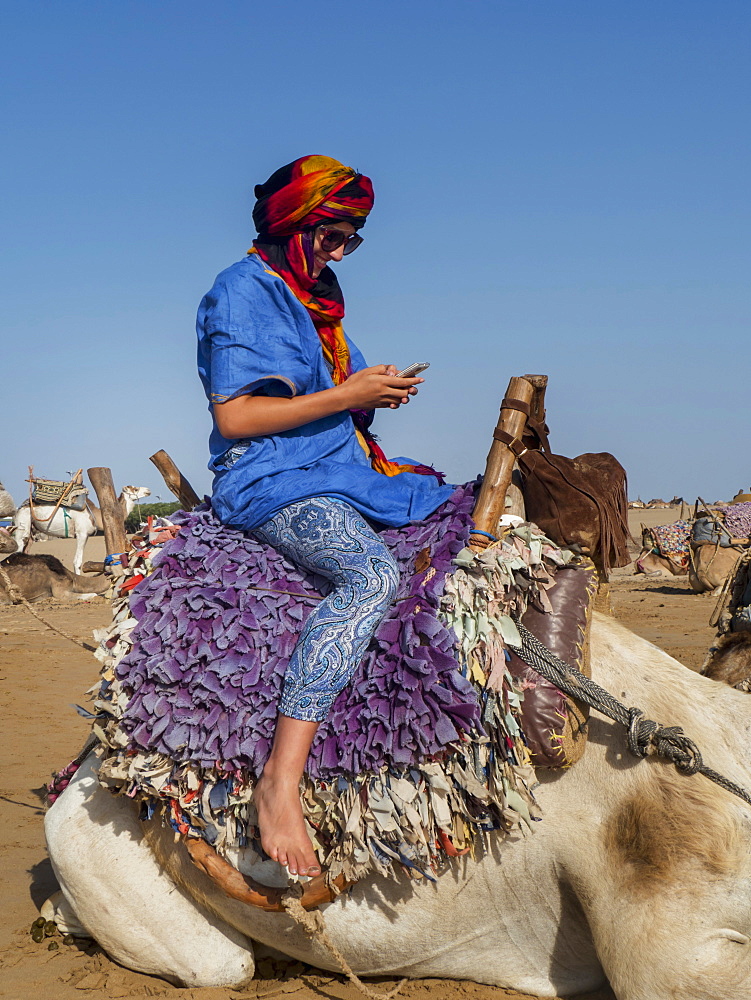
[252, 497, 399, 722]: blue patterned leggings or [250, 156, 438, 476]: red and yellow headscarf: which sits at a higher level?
[250, 156, 438, 476]: red and yellow headscarf

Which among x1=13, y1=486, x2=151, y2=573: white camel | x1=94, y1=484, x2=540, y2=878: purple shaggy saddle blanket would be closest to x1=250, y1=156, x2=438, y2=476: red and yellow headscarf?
x1=94, y1=484, x2=540, y2=878: purple shaggy saddle blanket

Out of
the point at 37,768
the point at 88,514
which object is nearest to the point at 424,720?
the point at 37,768

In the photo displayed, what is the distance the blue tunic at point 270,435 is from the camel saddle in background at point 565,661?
595 mm

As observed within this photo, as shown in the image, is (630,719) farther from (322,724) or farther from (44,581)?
(44,581)

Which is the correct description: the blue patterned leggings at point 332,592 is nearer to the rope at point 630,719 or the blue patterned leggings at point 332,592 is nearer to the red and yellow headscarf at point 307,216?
the rope at point 630,719

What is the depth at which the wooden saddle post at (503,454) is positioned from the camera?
3008 millimetres

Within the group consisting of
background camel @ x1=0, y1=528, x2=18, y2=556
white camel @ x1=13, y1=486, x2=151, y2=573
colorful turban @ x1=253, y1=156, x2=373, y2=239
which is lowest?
background camel @ x1=0, y1=528, x2=18, y2=556

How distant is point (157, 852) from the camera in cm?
327

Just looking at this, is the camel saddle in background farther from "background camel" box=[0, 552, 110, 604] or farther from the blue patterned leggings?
"background camel" box=[0, 552, 110, 604]

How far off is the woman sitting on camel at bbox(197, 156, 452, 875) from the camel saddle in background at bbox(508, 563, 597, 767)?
1.70 feet

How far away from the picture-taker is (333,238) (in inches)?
129

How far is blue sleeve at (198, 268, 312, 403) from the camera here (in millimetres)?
3057

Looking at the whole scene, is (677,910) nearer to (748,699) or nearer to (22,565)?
(748,699)

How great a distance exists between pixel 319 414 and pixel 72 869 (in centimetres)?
198
